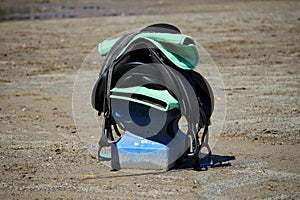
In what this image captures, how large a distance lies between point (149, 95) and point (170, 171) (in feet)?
2.13

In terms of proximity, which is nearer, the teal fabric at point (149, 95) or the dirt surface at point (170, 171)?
the dirt surface at point (170, 171)

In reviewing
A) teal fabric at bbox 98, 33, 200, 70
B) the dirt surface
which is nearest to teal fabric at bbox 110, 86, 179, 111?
teal fabric at bbox 98, 33, 200, 70

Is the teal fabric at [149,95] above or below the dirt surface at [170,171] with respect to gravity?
above

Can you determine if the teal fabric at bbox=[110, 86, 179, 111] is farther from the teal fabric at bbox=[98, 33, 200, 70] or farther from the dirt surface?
the dirt surface

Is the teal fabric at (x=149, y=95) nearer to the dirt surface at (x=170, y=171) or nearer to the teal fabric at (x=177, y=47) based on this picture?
the teal fabric at (x=177, y=47)

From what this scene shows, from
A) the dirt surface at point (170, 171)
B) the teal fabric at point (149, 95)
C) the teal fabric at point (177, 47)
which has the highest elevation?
the teal fabric at point (177, 47)

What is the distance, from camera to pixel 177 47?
5629mm

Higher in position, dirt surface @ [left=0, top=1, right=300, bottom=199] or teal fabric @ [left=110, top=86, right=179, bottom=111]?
teal fabric @ [left=110, top=86, right=179, bottom=111]

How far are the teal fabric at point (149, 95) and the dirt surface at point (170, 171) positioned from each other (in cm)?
56

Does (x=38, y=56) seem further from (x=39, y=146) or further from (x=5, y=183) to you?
(x=5, y=183)

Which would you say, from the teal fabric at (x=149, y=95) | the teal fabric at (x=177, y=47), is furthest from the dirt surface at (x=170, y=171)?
the teal fabric at (x=177, y=47)

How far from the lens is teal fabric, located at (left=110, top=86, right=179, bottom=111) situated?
549 cm

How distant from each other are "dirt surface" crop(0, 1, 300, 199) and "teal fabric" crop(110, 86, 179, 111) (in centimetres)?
56

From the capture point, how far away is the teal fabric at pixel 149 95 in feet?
18.0
